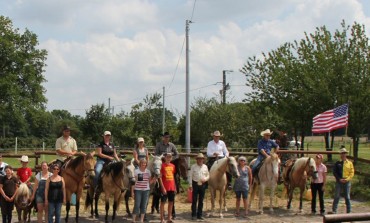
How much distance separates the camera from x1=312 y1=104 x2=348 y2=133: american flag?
66.2ft

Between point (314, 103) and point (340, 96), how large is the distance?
1789 millimetres

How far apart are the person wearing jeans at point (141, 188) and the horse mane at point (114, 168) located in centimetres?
74

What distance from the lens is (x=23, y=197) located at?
12.7m

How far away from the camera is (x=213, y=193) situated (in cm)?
1477

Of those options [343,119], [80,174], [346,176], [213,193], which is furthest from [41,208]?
[343,119]

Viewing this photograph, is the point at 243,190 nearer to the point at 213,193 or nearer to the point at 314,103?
the point at 213,193

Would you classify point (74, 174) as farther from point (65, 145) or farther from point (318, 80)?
point (318, 80)

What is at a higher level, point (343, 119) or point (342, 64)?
point (342, 64)

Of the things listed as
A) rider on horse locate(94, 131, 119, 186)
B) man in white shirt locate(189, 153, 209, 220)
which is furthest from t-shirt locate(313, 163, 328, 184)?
rider on horse locate(94, 131, 119, 186)

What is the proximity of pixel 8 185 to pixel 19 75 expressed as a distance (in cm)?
4343

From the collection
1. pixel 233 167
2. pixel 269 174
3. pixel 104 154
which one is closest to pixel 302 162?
pixel 269 174

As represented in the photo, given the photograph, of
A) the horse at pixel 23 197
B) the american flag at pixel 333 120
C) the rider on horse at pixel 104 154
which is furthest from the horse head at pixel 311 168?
the horse at pixel 23 197

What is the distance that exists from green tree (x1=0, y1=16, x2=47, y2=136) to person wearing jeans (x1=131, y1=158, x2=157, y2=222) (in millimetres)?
40093

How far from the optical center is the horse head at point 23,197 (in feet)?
41.2
